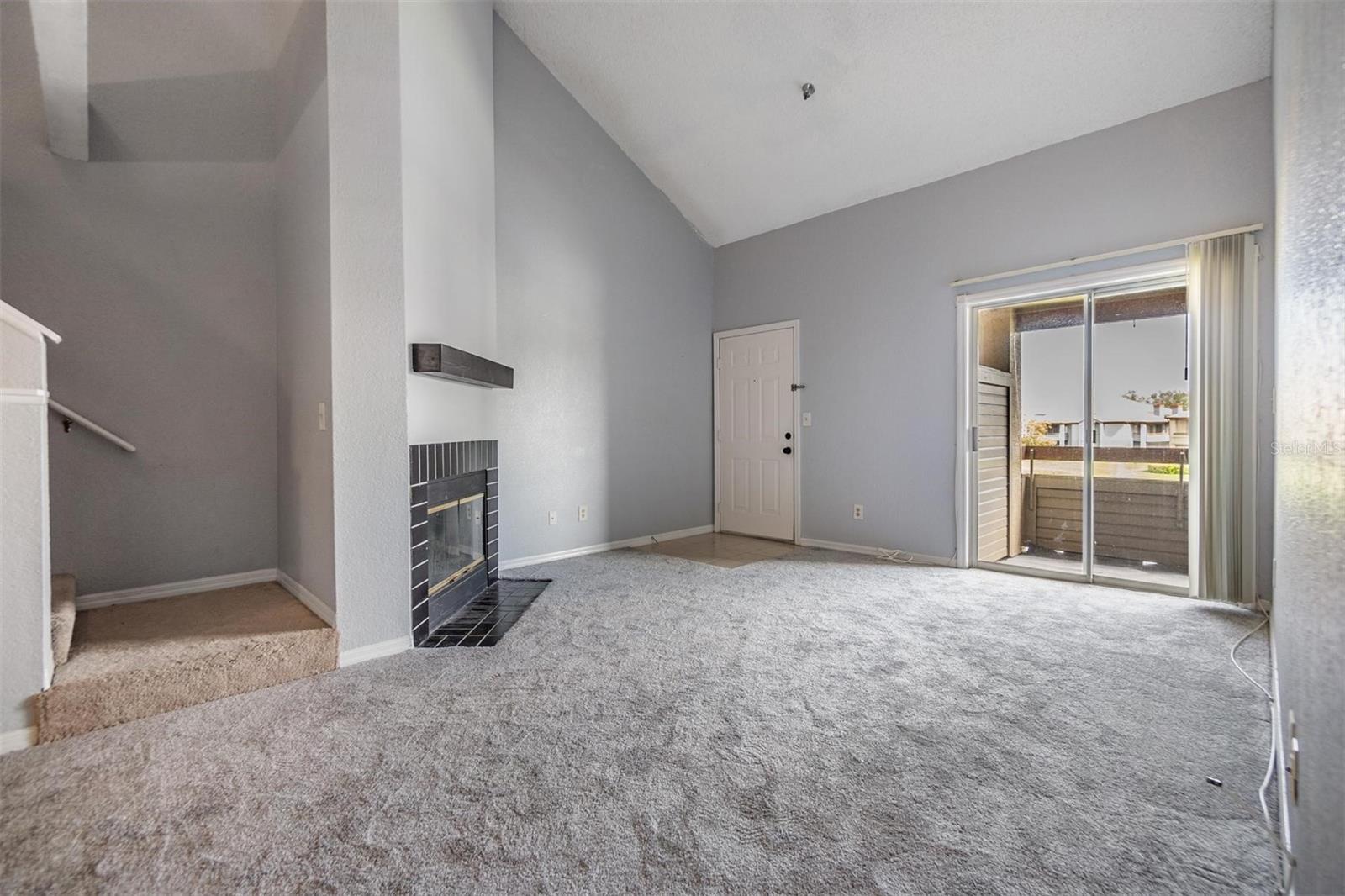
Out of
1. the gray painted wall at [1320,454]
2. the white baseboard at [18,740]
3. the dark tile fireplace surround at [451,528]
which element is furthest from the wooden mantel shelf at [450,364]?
the gray painted wall at [1320,454]

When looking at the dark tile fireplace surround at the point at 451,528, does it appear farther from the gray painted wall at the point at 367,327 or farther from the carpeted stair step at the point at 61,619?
the carpeted stair step at the point at 61,619

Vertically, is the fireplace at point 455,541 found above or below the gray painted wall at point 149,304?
below

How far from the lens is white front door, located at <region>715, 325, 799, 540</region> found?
5.32 m

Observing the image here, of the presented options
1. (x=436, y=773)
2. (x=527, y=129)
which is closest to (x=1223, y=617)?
(x=436, y=773)

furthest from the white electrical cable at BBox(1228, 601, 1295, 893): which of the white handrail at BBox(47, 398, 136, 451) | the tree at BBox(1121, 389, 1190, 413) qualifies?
the white handrail at BBox(47, 398, 136, 451)

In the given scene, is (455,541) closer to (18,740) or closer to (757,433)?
(18,740)

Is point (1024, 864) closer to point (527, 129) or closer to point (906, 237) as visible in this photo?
point (906, 237)

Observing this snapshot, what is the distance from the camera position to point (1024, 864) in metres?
1.33

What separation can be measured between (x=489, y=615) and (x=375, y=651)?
0.68 meters

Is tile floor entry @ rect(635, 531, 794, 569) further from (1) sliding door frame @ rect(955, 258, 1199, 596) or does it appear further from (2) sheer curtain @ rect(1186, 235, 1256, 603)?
(2) sheer curtain @ rect(1186, 235, 1256, 603)

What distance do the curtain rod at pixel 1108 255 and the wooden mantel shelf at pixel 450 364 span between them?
3444 millimetres

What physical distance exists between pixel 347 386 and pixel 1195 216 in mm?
4742

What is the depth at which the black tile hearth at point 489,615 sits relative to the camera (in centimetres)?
279

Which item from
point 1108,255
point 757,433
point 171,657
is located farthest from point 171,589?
point 1108,255
